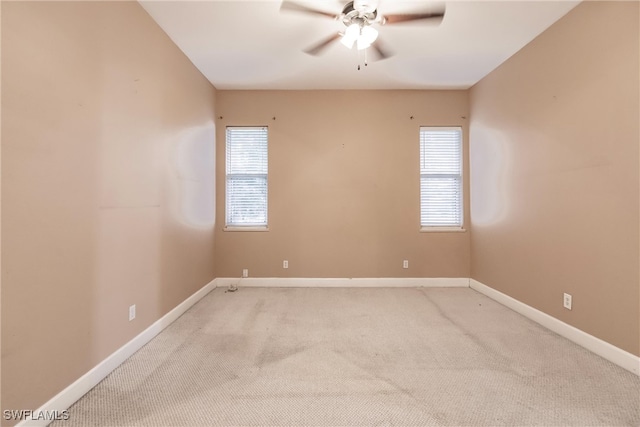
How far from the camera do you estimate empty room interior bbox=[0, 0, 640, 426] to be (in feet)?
4.82

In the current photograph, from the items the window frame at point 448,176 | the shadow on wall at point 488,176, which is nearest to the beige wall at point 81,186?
the window frame at point 448,176

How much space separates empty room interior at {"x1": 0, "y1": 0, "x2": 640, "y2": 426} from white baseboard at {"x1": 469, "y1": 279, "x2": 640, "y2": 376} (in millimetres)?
17

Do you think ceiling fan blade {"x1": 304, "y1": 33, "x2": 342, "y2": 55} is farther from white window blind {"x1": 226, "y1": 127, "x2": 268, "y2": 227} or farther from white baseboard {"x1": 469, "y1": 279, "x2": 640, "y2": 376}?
white baseboard {"x1": 469, "y1": 279, "x2": 640, "y2": 376}

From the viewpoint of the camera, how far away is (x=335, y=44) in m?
2.72

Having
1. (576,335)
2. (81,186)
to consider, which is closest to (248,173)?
(81,186)

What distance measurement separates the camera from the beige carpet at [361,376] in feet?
4.85

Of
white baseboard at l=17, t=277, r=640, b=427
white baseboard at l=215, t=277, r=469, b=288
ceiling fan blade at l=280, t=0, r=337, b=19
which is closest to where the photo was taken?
white baseboard at l=17, t=277, r=640, b=427

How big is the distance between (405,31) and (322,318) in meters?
2.98

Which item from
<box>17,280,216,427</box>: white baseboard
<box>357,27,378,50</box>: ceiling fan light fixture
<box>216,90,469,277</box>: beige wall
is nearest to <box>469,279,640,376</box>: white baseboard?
<box>216,90,469,277</box>: beige wall

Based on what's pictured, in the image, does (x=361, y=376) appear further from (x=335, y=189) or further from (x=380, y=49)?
(x=380, y=49)

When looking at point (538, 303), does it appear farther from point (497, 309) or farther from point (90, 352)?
point (90, 352)

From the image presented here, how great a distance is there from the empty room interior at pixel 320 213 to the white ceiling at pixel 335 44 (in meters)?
0.03

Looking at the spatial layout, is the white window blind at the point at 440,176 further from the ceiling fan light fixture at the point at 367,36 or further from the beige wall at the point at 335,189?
the ceiling fan light fixture at the point at 367,36

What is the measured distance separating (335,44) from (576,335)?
3.47 meters
